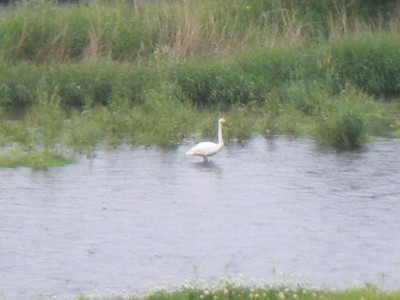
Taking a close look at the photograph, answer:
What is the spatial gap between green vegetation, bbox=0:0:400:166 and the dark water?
83 centimetres

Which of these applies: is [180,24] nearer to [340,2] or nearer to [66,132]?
[340,2]

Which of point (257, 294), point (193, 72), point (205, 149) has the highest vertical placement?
point (257, 294)

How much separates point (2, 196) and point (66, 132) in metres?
3.41

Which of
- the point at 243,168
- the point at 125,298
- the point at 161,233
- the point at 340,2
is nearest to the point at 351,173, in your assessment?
the point at 243,168

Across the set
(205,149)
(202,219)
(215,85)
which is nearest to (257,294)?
(202,219)

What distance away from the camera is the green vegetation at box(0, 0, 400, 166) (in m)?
20.4

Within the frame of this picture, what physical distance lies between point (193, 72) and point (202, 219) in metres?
8.99

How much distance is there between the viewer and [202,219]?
15375 millimetres

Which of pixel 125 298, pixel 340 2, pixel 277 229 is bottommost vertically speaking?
pixel 340 2

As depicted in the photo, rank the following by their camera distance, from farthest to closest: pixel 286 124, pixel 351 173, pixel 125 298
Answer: pixel 286 124 < pixel 351 173 < pixel 125 298

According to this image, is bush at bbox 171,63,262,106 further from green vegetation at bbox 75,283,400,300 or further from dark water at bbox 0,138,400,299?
green vegetation at bbox 75,283,400,300

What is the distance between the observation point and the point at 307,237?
1450 cm

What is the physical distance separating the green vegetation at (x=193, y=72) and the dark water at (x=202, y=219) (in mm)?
825

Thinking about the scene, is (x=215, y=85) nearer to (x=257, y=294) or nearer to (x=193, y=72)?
(x=193, y=72)
